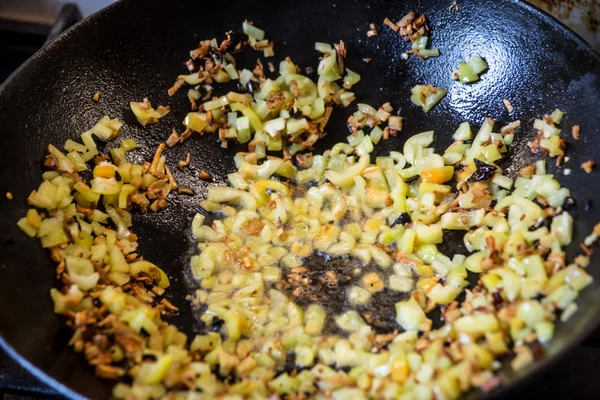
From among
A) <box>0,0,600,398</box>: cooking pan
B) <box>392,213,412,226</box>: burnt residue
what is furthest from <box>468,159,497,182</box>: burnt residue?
<box>392,213,412,226</box>: burnt residue

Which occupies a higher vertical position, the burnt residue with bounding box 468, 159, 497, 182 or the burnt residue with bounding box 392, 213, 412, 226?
the burnt residue with bounding box 468, 159, 497, 182

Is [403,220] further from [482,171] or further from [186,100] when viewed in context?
[186,100]

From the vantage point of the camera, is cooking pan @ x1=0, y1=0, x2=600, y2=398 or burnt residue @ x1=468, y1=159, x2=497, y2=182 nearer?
cooking pan @ x1=0, y1=0, x2=600, y2=398

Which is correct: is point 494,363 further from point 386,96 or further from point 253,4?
point 253,4

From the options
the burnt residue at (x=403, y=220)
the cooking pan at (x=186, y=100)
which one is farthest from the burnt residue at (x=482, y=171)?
the burnt residue at (x=403, y=220)

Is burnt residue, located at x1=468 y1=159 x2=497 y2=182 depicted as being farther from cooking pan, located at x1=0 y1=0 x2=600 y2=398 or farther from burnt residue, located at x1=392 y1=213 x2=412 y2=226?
burnt residue, located at x1=392 y1=213 x2=412 y2=226
